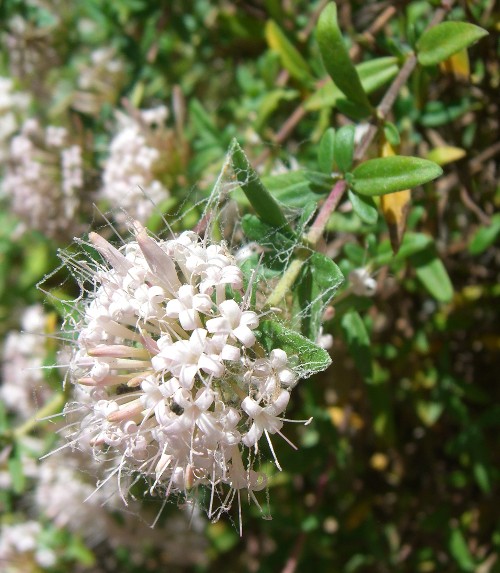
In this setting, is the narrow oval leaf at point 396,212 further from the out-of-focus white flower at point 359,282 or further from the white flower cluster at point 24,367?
the white flower cluster at point 24,367

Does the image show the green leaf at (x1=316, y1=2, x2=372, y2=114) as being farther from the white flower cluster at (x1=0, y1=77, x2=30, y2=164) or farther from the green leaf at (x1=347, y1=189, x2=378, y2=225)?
the white flower cluster at (x1=0, y1=77, x2=30, y2=164)

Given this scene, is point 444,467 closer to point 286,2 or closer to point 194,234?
Result: point 194,234

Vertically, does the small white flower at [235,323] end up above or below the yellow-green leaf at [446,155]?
above

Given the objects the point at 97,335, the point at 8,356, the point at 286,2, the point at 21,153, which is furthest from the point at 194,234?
the point at 8,356

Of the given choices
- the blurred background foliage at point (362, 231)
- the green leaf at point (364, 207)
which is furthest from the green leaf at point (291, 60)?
the green leaf at point (364, 207)

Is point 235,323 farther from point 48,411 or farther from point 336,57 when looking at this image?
point 48,411

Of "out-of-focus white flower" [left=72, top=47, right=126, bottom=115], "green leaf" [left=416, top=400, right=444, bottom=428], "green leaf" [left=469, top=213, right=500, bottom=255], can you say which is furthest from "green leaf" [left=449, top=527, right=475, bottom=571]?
"out-of-focus white flower" [left=72, top=47, right=126, bottom=115]
